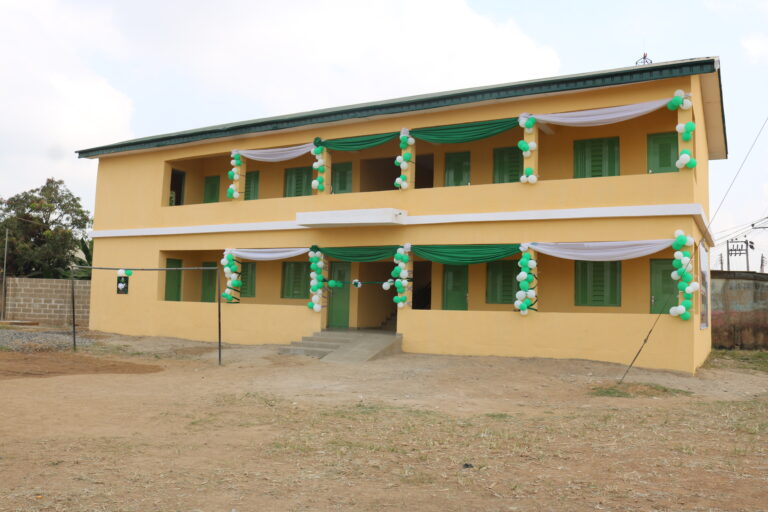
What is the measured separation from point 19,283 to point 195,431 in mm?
17632

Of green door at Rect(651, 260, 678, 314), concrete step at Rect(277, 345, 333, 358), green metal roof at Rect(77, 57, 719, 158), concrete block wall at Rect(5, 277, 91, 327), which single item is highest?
green metal roof at Rect(77, 57, 719, 158)

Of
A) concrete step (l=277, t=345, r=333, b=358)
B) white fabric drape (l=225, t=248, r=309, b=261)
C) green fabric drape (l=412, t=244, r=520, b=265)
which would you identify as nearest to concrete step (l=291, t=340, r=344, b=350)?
concrete step (l=277, t=345, r=333, b=358)

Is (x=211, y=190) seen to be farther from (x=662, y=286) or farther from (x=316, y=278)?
(x=662, y=286)

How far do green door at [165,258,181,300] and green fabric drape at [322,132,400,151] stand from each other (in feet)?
21.6

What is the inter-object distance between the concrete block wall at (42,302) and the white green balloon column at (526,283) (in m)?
15.1

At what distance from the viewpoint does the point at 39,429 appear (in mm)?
6699

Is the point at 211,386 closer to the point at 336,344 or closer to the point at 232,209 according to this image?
the point at 336,344

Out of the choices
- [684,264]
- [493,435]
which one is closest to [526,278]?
[684,264]

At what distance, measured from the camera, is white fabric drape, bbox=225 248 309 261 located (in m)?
→ 15.9

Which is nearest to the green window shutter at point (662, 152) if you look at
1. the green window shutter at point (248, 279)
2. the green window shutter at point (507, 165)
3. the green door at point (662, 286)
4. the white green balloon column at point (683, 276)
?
the green door at point (662, 286)

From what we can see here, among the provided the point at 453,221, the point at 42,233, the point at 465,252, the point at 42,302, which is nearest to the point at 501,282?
the point at 465,252

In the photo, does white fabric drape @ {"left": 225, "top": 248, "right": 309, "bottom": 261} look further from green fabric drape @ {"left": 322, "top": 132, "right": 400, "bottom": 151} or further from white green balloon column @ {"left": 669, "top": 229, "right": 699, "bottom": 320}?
white green balloon column @ {"left": 669, "top": 229, "right": 699, "bottom": 320}

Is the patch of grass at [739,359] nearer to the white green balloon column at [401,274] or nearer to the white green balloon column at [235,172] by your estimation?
the white green balloon column at [401,274]

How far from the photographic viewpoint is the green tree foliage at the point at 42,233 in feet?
81.1
